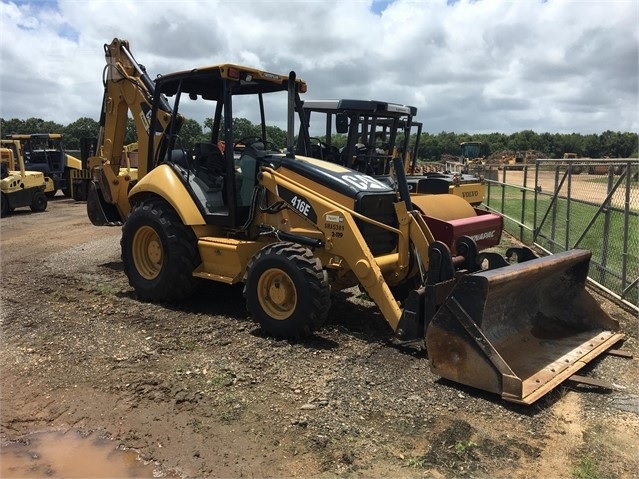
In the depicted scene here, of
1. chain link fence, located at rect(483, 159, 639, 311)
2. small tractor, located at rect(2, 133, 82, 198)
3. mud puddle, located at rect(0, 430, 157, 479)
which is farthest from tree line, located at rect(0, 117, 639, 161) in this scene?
mud puddle, located at rect(0, 430, 157, 479)

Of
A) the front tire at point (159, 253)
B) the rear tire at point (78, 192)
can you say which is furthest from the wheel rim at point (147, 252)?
the rear tire at point (78, 192)

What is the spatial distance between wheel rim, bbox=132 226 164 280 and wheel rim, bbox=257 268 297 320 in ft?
6.39

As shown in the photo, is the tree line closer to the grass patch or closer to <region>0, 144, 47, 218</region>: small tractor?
<region>0, 144, 47, 218</region>: small tractor

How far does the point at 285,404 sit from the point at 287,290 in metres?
1.45

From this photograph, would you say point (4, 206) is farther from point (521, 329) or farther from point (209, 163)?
point (521, 329)

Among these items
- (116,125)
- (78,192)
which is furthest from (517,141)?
(116,125)

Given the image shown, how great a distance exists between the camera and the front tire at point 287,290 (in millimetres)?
5095

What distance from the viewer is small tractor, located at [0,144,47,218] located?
1733 cm

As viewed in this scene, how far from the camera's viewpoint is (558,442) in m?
3.59

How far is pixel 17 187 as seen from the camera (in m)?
17.7

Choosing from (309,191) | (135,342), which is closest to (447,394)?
(309,191)

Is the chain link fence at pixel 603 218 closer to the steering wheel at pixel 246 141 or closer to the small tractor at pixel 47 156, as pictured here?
the steering wheel at pixel 246 141

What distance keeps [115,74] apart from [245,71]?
3.19 metres

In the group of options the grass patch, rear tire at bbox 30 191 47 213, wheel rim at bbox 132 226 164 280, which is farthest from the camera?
rear tire at bbox 30 191 47 213
